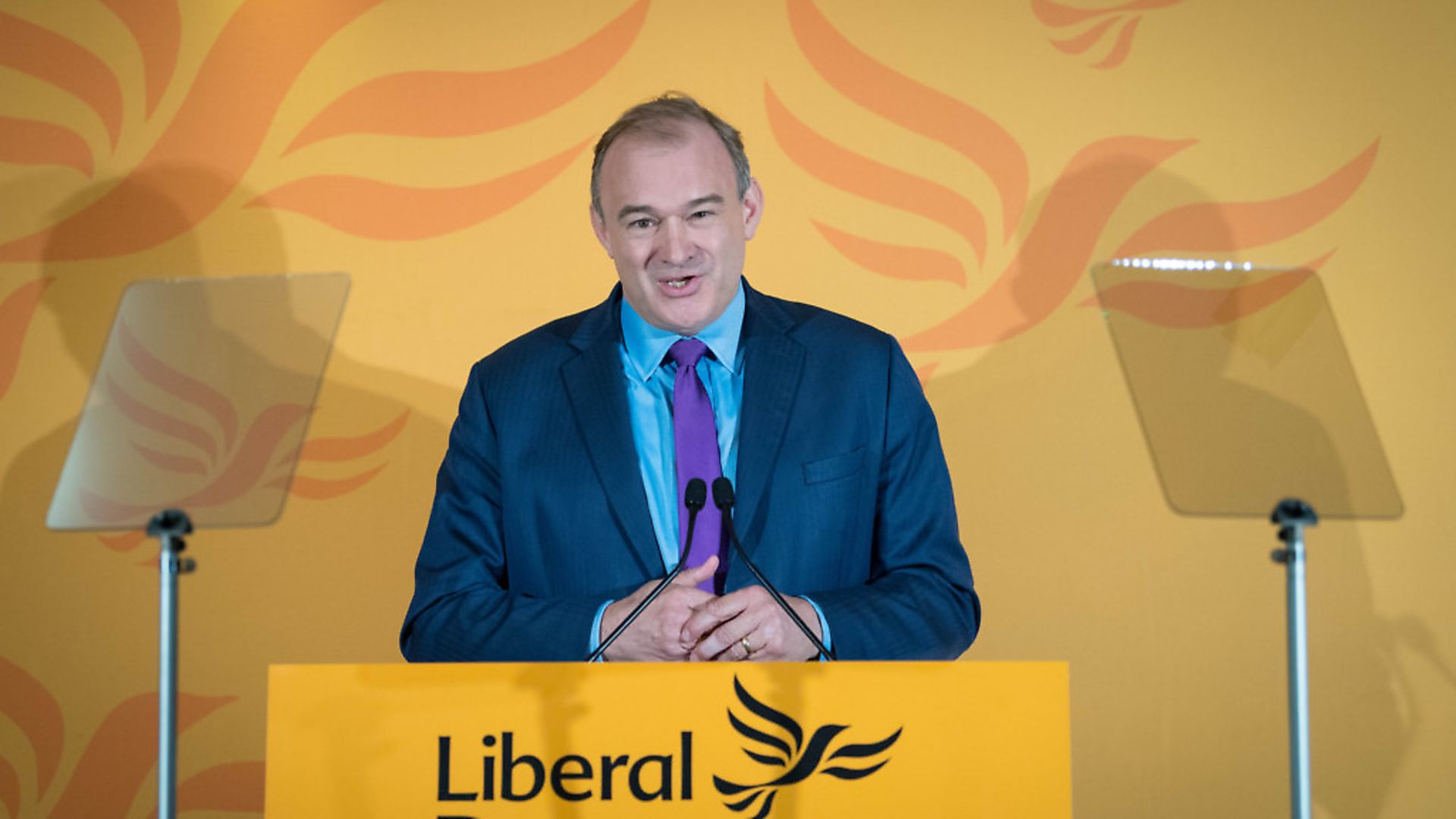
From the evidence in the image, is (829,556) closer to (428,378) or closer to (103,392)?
(103,392)

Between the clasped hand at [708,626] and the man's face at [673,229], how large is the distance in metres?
0.61

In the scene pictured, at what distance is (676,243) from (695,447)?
1.22 ft

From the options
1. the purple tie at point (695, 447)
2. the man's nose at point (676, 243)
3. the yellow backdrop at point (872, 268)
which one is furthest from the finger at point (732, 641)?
the yellow backdrop at point (872, 268)

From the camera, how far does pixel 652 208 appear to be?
8.05 feet

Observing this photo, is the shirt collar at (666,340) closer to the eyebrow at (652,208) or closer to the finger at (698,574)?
the eyebrow at (652,208)

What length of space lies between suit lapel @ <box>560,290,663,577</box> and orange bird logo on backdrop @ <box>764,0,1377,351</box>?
1.02m

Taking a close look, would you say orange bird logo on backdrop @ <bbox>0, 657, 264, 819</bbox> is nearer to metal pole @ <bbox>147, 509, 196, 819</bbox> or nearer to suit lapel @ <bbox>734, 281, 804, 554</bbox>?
suit lapel @ <bbox>734, 281, 804, 554</bbox>

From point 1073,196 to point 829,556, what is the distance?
145 centimetres

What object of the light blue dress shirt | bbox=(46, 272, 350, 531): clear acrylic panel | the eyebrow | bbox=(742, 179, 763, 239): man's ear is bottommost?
bbox=(46, 272, 350, 531): clear acrylic panel

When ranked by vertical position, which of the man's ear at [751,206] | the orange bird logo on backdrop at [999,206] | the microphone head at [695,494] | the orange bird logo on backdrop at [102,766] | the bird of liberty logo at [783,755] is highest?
the orange bird logo on backdrop at [999,206]

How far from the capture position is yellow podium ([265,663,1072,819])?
1.64 metres

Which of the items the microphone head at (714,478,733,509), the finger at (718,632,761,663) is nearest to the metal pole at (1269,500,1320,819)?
the microphone head at (714,478,733,509)

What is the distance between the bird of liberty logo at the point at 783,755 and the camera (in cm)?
164

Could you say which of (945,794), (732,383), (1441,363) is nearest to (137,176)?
(732,383)
